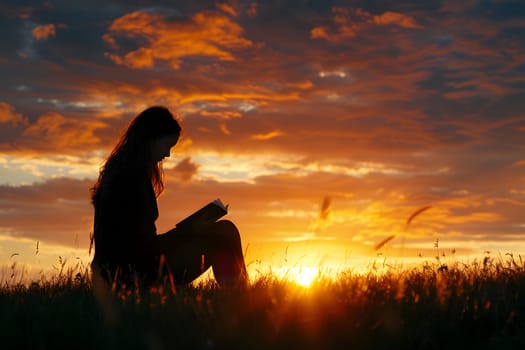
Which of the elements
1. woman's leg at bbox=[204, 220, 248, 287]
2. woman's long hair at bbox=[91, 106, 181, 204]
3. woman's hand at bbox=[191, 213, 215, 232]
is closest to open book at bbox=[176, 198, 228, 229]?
woman's hand at bbox=[191, 213, 215, 232]

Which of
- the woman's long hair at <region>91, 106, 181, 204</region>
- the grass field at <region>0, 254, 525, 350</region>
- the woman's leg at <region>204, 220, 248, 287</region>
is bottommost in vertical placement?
the grass field at <region>0, 254, 525, 350</region>

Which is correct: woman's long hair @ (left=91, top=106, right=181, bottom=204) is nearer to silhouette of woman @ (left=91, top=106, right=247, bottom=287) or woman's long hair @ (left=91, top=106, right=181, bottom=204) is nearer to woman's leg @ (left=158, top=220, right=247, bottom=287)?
silhouette of woman @ (left=91, top=106, right=247, bottom=287)

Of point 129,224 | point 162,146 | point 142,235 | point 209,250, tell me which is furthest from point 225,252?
point 162,146

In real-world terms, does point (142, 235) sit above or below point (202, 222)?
below

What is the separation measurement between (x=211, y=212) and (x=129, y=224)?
0.97 metres

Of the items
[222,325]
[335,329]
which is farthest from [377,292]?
[222,325]

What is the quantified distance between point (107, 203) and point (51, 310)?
206 cm

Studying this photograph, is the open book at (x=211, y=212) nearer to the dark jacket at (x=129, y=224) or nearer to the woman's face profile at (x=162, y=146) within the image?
the dark jacket at (x=129, y=224)

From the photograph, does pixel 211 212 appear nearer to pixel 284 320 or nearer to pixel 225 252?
pixel 225 252

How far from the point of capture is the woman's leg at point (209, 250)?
26.3 ft

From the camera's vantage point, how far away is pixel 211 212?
7.70 metres

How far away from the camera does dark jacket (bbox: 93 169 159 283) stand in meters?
8.00

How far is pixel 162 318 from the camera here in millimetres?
5633

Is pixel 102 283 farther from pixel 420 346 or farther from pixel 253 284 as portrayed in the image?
pixel 420 346
